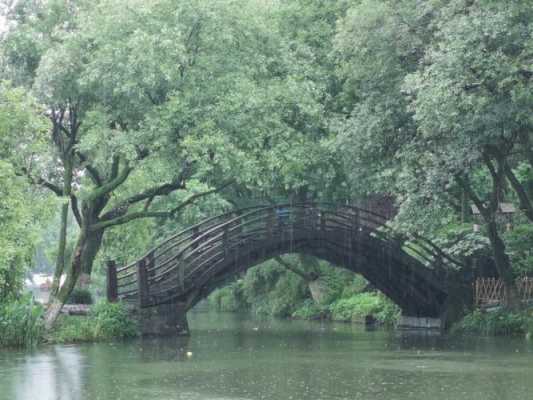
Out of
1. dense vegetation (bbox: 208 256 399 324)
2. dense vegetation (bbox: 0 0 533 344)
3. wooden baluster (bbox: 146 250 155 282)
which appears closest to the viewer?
dense vegetation (bbox: 0 0 533 344)

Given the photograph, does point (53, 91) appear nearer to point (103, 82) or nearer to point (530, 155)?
point (103, 82)

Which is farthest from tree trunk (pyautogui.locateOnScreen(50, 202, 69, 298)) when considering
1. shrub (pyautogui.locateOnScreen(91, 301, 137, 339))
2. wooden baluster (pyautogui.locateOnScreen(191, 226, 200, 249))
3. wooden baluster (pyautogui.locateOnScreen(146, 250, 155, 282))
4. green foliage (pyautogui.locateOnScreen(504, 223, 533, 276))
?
green foliage (pyautogui.locateOnScreen(504, 223, 533, 276))

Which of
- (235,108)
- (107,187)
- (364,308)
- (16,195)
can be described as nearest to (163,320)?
(107,187)

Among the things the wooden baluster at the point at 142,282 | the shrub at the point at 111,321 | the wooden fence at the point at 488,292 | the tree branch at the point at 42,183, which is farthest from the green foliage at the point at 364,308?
the tree branch at the point at 42,183

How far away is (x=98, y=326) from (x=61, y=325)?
1.09 m

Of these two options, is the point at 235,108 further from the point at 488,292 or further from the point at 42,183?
Answer: the point at 488,292

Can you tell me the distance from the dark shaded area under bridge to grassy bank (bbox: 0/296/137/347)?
0.59 m

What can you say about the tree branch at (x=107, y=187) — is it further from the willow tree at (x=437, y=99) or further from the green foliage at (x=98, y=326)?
the willow tree at (x=437, y=99)

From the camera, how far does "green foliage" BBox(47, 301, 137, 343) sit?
3048 cm

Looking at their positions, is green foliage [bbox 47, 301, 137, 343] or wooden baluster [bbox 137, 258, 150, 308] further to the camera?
wooden baluster [bbox 137, 258, 150, 308]

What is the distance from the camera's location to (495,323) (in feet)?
111

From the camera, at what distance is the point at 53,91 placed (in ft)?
99.9

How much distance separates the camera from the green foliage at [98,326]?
3048 centimetres

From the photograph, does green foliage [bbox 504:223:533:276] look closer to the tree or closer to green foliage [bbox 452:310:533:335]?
green foliage [bbox 452:310:533:335]
